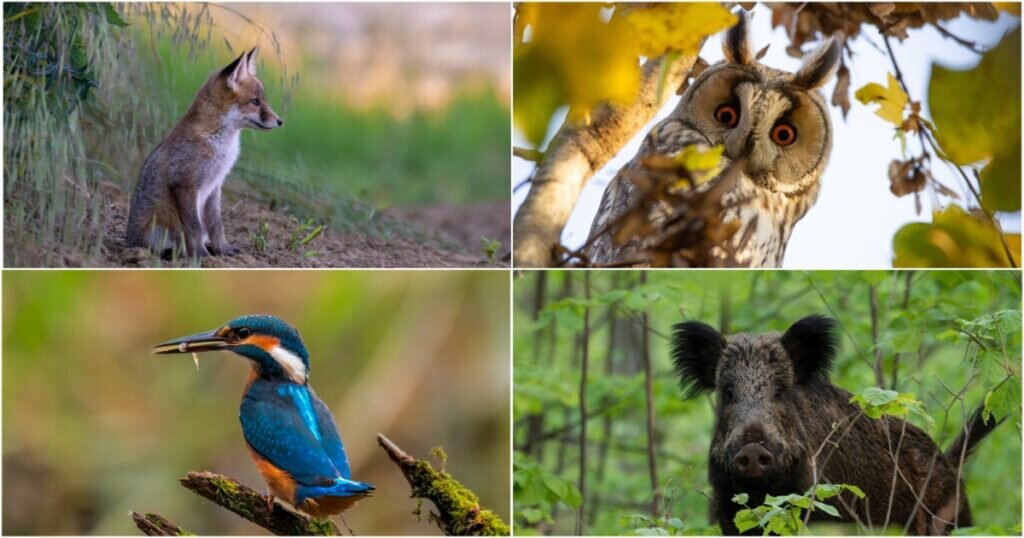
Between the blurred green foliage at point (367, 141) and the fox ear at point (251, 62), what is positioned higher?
the fox ear at point (251, 62)

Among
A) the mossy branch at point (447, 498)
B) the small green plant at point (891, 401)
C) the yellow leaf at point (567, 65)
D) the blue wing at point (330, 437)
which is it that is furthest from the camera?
the mossy branch at point (447, 498)

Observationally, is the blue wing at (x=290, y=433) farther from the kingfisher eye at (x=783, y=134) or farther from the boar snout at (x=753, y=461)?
the kingfisher eye at (x=783, y=134)

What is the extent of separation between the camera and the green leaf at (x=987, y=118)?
2.15m

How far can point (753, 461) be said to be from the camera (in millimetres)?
2020

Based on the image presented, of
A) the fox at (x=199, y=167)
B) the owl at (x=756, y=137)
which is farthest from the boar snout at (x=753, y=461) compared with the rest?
the fox at (x=199, y=167)

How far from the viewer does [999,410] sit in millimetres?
2104

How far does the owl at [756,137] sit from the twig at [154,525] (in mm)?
978

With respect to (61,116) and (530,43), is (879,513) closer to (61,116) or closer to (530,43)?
(530,43)

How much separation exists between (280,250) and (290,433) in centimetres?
38

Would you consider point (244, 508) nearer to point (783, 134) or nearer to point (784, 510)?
point (784, 510)

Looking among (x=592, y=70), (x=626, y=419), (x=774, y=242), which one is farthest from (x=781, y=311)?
(x=592, y=70)

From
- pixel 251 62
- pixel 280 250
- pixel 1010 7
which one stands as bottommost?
pixel 280 250

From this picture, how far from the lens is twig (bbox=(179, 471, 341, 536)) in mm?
2021

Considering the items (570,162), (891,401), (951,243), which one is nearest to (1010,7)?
(951,243)
